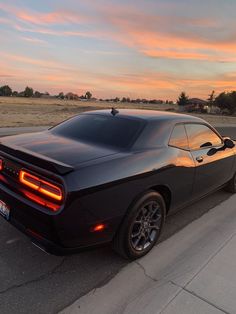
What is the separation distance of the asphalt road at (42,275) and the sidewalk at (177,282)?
127 mm

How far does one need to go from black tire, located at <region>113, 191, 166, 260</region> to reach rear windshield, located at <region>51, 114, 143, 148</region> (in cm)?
66

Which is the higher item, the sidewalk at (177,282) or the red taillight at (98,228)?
the red taillight at (98,228)

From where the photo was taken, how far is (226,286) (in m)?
3.04

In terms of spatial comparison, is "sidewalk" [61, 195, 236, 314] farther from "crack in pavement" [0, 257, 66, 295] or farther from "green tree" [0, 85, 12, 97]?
"green tree" [0, 85, 12, 97]

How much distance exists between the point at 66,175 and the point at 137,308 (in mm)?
1245

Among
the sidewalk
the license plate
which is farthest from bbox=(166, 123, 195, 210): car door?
the license plate

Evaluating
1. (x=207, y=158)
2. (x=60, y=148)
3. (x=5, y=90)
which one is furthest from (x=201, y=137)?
(x=5, y=90)

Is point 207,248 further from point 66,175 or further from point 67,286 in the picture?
point 66,175

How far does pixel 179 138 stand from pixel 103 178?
60.6 inches

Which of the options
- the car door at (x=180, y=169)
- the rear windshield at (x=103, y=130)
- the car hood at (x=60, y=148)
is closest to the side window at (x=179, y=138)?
the car door at (x=180, y=169)

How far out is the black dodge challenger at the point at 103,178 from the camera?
276cm

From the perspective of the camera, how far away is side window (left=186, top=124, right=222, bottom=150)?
4293 mm

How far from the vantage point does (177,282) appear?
306cm

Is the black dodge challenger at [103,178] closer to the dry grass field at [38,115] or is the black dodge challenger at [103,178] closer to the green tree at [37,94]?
the dry grass field at [38,115]
